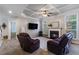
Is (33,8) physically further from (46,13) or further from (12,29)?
(12,29)

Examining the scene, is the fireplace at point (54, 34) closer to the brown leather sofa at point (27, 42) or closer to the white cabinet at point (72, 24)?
the white cabinet at point (72, 24)

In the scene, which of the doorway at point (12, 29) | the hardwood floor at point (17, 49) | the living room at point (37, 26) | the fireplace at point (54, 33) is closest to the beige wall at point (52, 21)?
the living room at point (37, 26)

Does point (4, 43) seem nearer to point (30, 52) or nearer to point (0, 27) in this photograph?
point (0, 27)

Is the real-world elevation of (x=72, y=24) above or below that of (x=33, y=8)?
below

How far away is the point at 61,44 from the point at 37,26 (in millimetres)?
720

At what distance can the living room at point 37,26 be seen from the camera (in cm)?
194

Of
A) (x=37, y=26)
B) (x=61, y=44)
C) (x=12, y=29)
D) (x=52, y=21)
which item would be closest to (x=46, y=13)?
(x=52, y=21)

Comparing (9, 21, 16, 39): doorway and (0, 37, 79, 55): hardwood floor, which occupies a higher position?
(9, 21, 16, 39): doorway

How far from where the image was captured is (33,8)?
6.52 ft

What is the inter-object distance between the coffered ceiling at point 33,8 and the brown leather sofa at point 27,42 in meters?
0.53

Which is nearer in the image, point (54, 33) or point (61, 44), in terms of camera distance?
point (61, 44)

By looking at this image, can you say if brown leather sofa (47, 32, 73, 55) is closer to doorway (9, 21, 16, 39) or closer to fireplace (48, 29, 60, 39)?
fireplace (48, 29, 60, 39)

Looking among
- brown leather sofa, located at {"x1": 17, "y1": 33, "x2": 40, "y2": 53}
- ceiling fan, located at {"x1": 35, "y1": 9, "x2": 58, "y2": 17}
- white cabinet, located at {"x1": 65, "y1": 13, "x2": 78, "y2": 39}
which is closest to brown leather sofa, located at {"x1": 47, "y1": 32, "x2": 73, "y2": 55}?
white cabinet, located at {"x1": 65, "y1": 13, "x2": 78, "y2": 39}

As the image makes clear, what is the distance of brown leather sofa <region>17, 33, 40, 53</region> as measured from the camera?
1990 mm
